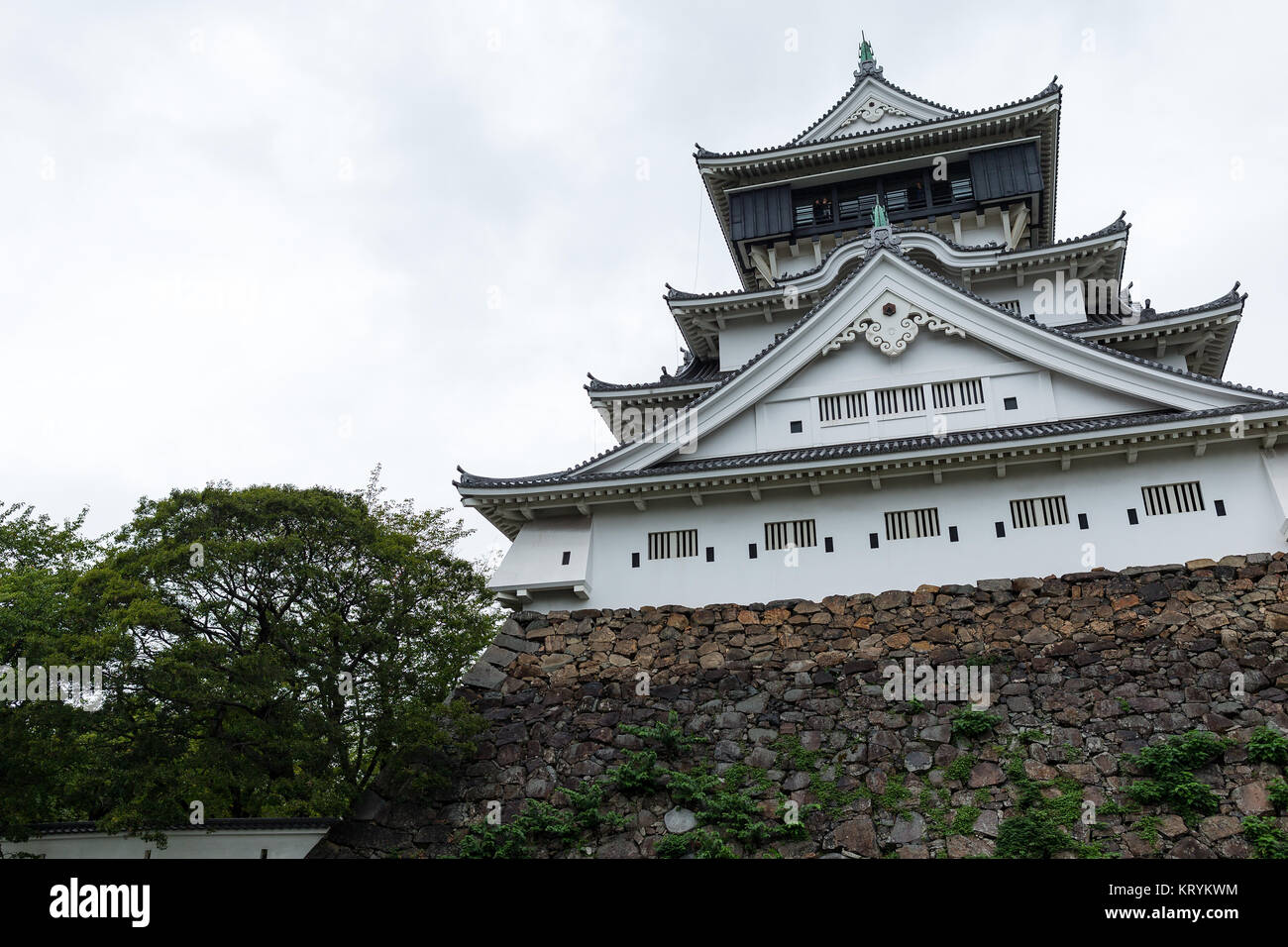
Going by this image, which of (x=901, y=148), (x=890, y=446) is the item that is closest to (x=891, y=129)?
(x=901, y=148)

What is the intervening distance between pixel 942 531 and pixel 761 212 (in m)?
12.1

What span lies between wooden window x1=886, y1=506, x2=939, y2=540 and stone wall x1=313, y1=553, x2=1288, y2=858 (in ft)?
4.35

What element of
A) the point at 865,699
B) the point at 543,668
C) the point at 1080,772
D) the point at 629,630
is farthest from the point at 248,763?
the point at 1080,772

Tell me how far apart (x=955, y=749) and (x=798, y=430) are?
7023 mm

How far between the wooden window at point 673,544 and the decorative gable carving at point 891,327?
4665 mm

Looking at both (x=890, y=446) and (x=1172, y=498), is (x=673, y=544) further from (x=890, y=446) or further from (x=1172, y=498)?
(x=1172, y=498)

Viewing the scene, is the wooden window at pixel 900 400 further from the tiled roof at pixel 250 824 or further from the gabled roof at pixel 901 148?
the tiled roof at pixel 250 824

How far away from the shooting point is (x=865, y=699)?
41.3ft

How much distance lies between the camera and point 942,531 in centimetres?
1475

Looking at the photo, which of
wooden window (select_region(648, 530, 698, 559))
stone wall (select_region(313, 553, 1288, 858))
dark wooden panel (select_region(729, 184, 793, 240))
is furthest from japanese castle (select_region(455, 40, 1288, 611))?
dark wooden panel (select_region(729, 184, 793, 240))

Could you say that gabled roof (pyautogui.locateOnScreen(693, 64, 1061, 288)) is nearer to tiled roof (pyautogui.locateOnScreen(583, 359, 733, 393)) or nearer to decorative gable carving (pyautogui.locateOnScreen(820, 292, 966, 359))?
tiled roof (pyautogui.locateOnScreen(583, 359, 733, 393))

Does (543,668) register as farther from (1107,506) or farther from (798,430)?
(1107,506)

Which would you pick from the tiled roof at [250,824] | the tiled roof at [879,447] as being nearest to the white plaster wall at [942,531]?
the tiled roof at [879,447]
